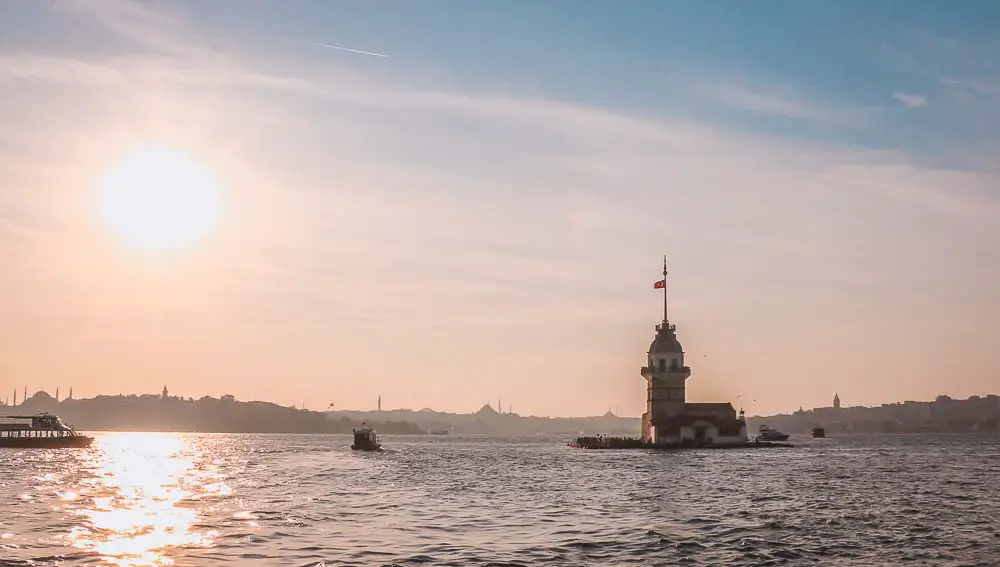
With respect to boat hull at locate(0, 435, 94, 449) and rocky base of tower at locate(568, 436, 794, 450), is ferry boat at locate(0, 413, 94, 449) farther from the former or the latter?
rocky base of tower at locate(568, 436, 794, 450)

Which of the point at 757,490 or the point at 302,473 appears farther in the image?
the point at 302,473

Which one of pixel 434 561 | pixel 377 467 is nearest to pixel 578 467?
pixel 377 467

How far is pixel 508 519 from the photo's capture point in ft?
171

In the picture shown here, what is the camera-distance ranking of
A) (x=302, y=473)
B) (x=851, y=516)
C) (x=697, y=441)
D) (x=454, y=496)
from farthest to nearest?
1. (x=697, y=441)
2. (x=302, y=473)
3. (x=454, y=496)
4. (x=851, y=516)

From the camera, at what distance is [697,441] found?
5925 inches

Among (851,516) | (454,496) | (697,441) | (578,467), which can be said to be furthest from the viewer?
(697,441)

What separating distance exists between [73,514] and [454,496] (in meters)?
24.6

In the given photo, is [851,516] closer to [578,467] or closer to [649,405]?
[578,467]

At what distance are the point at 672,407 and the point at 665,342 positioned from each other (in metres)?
9.87

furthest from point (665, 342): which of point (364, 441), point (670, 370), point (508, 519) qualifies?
point (508, 519)

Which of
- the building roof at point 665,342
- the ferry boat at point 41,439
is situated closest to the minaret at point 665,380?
the building roof at point 665,342

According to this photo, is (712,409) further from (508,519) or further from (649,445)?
(508,519)

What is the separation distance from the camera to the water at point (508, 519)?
3906cm

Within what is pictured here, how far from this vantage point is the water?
128 ft
